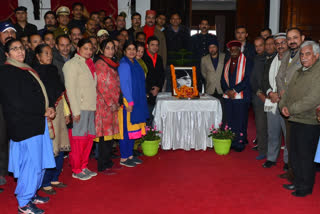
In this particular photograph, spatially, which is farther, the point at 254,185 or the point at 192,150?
the point at 192,150

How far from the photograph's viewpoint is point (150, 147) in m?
4.75

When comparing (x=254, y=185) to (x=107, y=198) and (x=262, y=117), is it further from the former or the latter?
(x=107, y=198)

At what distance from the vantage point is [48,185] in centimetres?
348

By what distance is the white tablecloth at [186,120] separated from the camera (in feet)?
15.6

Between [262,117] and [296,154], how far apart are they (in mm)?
1310

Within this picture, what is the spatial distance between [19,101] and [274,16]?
7.38m

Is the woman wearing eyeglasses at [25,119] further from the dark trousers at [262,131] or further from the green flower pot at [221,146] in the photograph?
the dark trousers at [262,131]

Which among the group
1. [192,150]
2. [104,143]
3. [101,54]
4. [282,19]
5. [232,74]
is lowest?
[192,150]

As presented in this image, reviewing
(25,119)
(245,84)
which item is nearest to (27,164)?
(25,119)

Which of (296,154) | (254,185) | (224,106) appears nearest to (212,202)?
(254,185)

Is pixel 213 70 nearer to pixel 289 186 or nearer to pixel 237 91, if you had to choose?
pixel 237 91

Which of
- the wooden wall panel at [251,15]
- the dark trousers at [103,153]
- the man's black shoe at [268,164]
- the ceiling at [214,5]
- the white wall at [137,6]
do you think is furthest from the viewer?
the ceiling at [214,5]

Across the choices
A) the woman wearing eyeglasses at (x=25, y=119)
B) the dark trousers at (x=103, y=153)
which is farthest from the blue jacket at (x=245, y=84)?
the woman wearing eyeglasses at (x=25, y=119)

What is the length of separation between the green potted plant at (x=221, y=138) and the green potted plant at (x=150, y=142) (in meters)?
0.79
